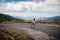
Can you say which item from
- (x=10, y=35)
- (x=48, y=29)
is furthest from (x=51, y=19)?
(x=10, y=35)

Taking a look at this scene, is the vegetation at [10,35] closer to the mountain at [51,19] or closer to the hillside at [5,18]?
the hillside at [5,18]

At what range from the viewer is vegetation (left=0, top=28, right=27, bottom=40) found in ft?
7.79

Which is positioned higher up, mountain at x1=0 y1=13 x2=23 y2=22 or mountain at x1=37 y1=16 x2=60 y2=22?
mountain at x1=0 y1=13 x2=23 y2=22

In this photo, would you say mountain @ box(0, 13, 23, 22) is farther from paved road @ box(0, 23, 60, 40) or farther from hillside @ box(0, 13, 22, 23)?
paved road @ box(0, 23, 60, 40)

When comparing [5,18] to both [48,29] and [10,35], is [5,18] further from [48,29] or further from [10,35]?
[48,29]

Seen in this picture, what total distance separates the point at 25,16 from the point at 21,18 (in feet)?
0.24

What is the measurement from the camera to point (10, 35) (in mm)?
2406

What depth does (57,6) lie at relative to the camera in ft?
7.89

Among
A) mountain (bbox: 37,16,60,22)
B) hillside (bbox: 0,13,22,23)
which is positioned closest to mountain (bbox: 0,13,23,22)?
hillside (bbox: 0,13,22,23)

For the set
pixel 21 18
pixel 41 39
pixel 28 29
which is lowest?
pixel 41 39

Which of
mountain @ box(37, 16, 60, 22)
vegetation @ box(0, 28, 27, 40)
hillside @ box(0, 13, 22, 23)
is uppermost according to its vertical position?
hillside @ box(0, 13, 22, 23)

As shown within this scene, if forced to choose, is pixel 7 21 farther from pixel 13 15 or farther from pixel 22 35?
pixel 22 35

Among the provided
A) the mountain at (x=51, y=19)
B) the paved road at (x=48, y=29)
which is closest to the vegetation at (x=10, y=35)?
the paved road at (x=48, y=29)

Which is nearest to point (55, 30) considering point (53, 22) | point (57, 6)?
point (53, 22)
